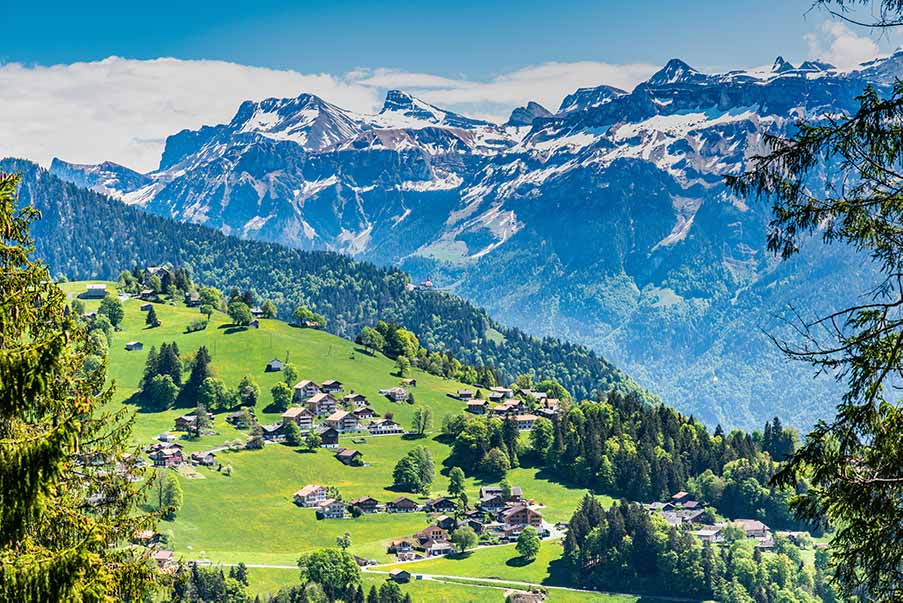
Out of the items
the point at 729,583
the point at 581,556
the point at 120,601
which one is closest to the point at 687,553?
the point at 729,583

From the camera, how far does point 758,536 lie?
166 metres

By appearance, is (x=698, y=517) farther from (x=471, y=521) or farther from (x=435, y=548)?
(x=435, y=548)

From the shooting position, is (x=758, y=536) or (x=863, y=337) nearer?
(x=863, y=337)

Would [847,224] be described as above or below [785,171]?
below

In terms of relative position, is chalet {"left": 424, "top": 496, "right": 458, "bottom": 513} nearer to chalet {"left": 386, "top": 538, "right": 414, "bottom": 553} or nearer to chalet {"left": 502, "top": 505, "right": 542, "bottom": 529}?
chalet {"left": 502, "top": 505, "right": 542, "bottom": 529}

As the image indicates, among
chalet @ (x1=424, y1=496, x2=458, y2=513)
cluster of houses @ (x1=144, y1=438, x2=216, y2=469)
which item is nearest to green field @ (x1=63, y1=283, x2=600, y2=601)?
cluster of houses @ (x1=144, y1=438, x2=216, y2=469)

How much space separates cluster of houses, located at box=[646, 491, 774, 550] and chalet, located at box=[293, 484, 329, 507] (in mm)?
61675

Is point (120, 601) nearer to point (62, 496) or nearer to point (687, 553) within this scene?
point (62, 496)

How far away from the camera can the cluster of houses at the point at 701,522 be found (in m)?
163

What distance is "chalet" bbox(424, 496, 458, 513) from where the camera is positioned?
6831 inches

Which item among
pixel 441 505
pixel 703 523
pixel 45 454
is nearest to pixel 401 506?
pixel 441 505

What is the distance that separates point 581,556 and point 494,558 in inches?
564

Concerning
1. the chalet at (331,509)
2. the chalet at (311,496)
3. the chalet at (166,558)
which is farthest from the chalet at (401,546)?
the chalet at (166,558)

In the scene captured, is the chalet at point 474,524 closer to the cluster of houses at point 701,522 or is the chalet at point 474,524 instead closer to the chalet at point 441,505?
the chalet at point 441,505
